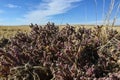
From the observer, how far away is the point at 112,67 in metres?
2.90

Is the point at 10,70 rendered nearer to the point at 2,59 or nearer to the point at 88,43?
the point at 2,59

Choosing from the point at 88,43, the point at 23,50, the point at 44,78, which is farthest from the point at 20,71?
the point at 88,43

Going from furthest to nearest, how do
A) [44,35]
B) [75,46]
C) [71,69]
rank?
1. [44,35]
2. [75,46]
3. [71,69]

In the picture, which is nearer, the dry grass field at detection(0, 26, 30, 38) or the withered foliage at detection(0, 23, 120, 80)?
the withered foliage at detection(0, 23, 120, 80)

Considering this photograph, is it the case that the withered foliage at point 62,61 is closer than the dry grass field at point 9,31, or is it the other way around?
the withered foliage at point 62,61

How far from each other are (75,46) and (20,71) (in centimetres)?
77

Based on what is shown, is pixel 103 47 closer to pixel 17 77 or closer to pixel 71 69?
pixel 71 69

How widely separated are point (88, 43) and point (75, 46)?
29 centimetres

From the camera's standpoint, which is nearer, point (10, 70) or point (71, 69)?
point (71, 69)

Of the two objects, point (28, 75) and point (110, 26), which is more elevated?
point (110, 26)

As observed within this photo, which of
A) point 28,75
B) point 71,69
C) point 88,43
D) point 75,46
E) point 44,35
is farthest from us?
point 44,35

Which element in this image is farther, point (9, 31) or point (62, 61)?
point (9, 31)

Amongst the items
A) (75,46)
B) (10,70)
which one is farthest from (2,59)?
(75,46)

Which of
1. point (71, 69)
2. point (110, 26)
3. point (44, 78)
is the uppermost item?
point (110, 26)
